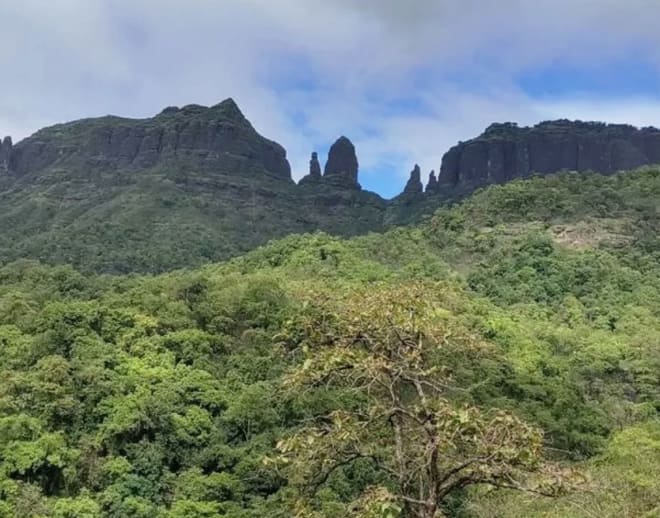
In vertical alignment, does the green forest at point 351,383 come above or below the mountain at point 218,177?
below

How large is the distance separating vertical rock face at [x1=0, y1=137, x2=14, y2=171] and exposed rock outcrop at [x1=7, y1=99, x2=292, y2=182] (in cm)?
127

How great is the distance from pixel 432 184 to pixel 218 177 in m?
34.8

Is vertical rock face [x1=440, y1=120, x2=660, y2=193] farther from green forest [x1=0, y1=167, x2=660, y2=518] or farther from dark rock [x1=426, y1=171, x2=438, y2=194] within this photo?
green forest [x1=0, y1=167, x2=660, y2=518]

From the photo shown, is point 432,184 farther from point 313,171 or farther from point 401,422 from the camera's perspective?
point 401,422

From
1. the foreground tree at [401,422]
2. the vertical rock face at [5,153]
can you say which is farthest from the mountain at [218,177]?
the foreground tree at [401,422]

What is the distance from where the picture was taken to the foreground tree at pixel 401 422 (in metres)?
5.81

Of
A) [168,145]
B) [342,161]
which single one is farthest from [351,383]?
[342,161]

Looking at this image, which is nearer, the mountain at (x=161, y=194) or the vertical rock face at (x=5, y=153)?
the mountain at (x=161, y=194)

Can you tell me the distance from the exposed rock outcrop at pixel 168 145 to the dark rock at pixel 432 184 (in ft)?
71.5

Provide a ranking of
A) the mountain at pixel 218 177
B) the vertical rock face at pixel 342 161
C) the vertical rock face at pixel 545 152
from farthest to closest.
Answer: the vertical rock face at pixel 342 161
the vertical rock face at pixel 545 152
the mountain at pixel 218 177

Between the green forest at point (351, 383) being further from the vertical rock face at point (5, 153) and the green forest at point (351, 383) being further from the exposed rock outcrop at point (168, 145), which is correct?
the vertical rock face at point (5, 153)

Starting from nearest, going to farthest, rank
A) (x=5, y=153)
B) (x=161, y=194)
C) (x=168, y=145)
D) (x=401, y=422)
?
1. (x=401, y=422)
2. (x=161, y=194)
3. (x=168, y=145)
4. (x=5, y=153)

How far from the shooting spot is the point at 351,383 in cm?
691

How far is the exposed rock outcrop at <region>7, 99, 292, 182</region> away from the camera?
108 metres
